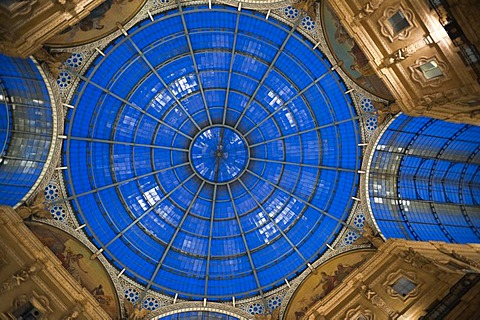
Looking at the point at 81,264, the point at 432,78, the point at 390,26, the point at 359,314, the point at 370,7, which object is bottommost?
the point at 359,314

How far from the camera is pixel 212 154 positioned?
3056 cm

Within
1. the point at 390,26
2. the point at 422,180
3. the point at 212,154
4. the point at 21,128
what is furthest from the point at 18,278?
the point at 422,180

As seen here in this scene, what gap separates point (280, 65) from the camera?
92.4 ft

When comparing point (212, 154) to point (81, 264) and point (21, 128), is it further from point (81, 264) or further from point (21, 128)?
point (21, 128)

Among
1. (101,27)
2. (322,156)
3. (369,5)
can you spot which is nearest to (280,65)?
(322,156)

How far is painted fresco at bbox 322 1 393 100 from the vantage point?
2367cm

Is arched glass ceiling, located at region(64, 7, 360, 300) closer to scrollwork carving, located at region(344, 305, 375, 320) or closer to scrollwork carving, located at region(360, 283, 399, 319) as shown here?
scrollwork carving, located at region(360, 283, 399, 319)

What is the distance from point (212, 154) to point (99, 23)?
12.7 meters

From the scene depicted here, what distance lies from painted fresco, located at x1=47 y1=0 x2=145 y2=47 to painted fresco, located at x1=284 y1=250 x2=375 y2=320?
74.2ft

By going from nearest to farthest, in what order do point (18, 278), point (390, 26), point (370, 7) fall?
point (370, 7)
point (390, 26)
point (18, 278)

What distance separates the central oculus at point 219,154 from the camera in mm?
30469

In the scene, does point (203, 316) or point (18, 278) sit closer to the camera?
point (18, 278)

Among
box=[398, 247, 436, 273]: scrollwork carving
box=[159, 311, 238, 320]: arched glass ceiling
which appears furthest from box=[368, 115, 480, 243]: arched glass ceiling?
box=[159, 311, 238, 320]: arched glass ceiling

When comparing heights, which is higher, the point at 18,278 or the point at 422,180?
the point at 422,180
